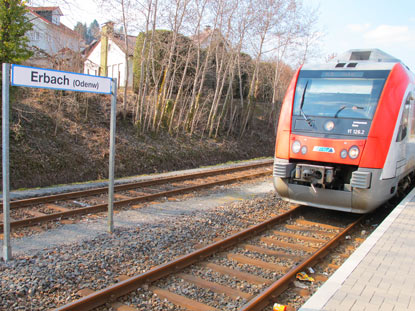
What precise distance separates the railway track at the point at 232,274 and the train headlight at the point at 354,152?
1474 millimetres

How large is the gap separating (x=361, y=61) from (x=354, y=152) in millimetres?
2305

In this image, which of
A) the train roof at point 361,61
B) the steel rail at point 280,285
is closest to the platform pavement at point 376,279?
the steel rail at point 280,285

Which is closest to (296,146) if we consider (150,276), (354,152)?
(354,152)

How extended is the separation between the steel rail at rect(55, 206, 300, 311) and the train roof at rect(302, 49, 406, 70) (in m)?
3.90

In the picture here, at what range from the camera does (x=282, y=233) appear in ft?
23.0

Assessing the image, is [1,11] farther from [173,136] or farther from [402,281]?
[402,281]

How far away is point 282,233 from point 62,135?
11.3 m

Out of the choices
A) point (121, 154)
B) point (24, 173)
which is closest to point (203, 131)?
point (121, 154)

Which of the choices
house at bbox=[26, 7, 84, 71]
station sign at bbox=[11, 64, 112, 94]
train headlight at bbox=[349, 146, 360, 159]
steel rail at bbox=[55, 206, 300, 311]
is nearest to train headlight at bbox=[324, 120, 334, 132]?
train headlight at bbox=[349, 146, 360, 159]

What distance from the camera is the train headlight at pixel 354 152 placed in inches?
277

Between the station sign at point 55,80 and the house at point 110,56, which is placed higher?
the house at point 110,56

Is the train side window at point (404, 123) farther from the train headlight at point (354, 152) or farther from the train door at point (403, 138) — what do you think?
the train headlight at point (354, 152)

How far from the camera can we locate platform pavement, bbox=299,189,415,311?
3.83 metres

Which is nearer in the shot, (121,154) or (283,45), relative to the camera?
(121,154)
